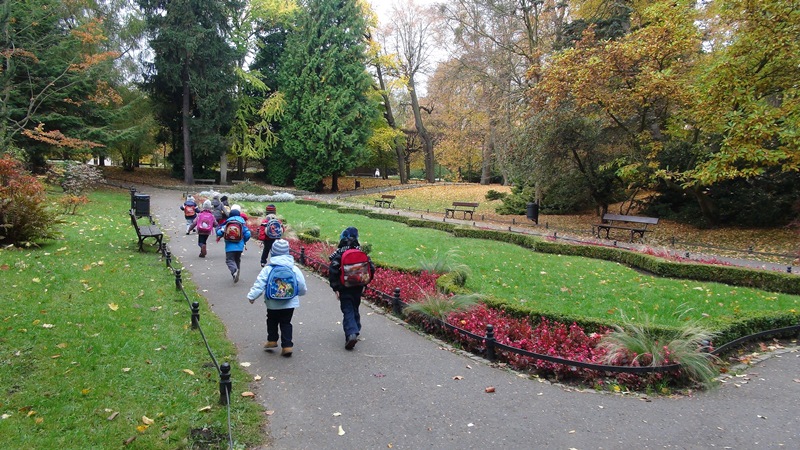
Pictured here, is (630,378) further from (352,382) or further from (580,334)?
(352,382)

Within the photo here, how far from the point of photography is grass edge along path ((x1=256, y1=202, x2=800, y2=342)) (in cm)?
769

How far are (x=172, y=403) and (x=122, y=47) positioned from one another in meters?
35.4

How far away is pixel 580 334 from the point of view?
20.4ft

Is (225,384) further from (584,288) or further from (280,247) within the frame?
(584,288)

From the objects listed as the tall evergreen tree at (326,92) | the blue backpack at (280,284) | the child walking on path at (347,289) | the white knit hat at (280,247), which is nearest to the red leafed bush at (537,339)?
the child walking on path at (347,289)

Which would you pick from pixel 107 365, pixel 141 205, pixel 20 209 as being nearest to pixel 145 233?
pixel 20 209

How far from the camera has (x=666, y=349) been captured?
547 centimetres

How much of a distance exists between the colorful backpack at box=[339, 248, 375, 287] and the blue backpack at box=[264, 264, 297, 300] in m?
0.66

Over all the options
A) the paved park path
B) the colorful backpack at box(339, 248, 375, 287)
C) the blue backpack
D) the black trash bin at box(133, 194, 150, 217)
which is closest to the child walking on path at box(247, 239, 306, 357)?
the blue backpack

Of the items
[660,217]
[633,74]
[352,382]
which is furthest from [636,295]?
[660,217]

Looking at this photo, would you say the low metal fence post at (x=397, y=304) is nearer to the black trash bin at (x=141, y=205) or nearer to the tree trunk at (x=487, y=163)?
the black trash bin at (x=141, y=205)

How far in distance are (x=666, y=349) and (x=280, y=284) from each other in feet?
15.5

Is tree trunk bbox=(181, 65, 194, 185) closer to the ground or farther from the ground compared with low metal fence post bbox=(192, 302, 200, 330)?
farther from the ground

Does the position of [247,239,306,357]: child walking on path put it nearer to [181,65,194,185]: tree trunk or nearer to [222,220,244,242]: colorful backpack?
[222,220,244,242]: colorful backpack
